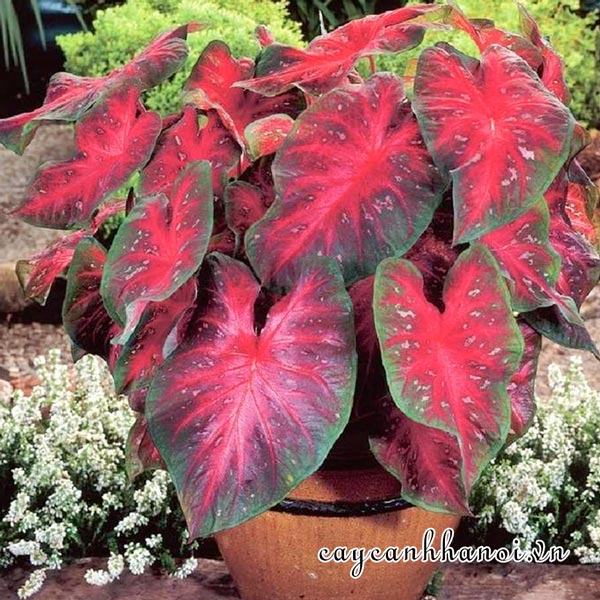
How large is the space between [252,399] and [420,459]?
258mm

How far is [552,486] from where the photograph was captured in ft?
7.43

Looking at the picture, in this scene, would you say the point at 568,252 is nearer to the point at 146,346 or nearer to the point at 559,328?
the point at 559,328

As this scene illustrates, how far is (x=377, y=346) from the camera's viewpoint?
1.46 metres

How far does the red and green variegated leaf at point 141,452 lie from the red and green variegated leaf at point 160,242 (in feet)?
1.02

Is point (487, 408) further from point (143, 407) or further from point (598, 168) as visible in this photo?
point (598, 168)

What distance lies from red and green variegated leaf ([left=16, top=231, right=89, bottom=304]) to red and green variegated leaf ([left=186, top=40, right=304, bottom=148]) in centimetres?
31

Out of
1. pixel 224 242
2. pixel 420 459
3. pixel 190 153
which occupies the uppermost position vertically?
pixel 190 153

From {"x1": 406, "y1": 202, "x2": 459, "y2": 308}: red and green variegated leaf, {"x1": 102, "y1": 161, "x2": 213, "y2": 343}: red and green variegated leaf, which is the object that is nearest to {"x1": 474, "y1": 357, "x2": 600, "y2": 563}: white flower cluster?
{"x1": 406, "y1": 202, "x2": 459, "y2": 308}: red and green variegated leaf

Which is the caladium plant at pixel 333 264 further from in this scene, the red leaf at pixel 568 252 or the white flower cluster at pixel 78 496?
the white flower cluster at pixel 78 496

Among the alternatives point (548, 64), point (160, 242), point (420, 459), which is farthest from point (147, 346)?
point (548, 64)

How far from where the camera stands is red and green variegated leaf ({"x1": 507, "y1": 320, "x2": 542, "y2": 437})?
158 centimetres

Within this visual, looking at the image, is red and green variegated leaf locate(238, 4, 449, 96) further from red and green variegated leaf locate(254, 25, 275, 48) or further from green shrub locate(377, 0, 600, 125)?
green shrub locate(377, 0, 600, 125)

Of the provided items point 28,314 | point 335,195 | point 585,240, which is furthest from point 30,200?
point 28,314

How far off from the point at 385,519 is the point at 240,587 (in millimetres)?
336
